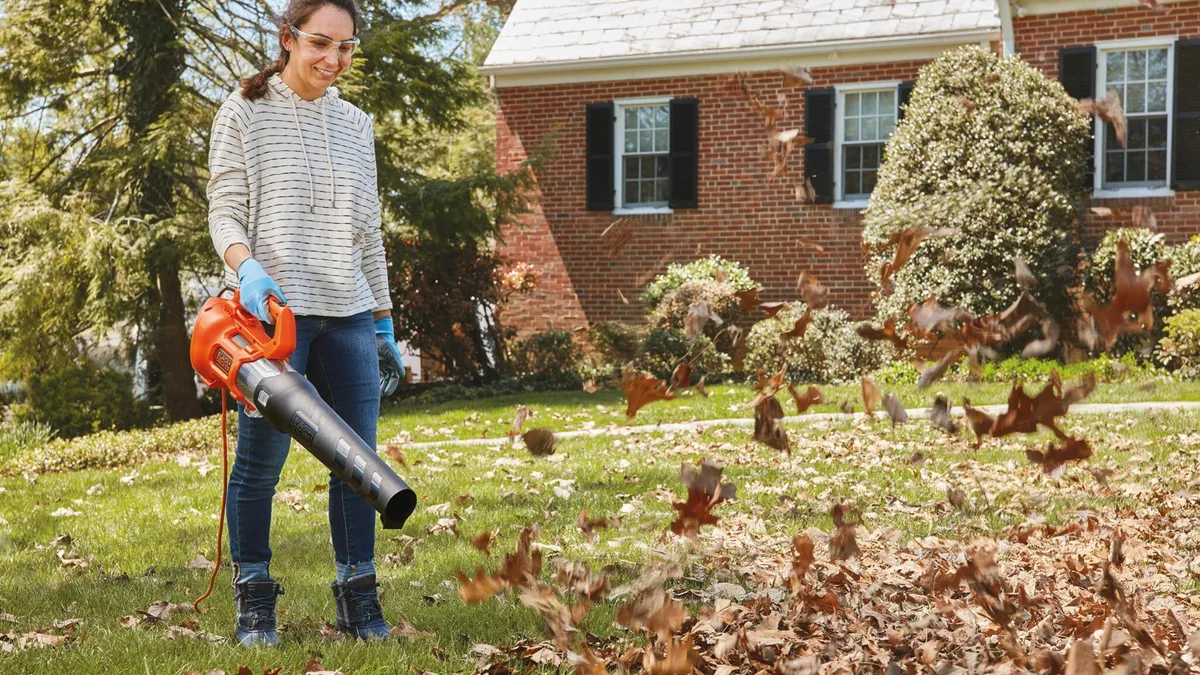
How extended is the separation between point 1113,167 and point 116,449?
10.6 meters

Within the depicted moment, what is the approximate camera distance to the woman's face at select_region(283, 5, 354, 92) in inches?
132

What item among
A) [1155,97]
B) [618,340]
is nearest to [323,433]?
[618,340]

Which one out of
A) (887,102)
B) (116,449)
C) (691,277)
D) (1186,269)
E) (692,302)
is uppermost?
(887,102)

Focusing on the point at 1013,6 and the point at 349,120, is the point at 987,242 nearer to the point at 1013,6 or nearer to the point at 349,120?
the point at 1013,6

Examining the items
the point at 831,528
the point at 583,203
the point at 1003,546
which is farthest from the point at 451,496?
the point at 583,203

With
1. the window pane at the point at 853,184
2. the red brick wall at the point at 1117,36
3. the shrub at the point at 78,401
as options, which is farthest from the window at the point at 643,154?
the shrub at the point at 78,401

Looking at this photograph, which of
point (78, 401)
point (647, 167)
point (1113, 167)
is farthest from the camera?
point (647, 167)

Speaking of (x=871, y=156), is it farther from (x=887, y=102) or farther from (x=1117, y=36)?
(x=1117, y=36)

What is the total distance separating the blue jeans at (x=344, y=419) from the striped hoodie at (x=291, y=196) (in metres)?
0.09

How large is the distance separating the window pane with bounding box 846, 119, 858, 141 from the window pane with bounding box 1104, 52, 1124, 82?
291 cm

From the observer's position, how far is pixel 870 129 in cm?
1505

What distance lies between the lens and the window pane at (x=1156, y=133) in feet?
44.3

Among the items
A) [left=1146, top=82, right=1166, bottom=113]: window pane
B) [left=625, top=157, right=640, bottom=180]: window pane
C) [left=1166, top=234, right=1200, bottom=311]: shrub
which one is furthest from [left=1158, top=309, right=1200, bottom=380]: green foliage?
[left=625, top=157, right=640, bottom=180]: window pane

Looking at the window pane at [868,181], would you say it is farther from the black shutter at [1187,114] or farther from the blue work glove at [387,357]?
the blue work glove at [387,357]
